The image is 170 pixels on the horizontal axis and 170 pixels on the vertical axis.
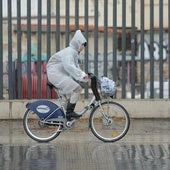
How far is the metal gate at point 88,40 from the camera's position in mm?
12461

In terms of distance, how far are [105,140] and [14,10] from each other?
415 centimetres

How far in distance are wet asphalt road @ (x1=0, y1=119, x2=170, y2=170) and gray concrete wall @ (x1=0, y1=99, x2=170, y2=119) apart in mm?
819

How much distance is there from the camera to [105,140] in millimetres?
9820

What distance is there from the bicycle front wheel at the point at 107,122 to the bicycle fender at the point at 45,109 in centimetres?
50

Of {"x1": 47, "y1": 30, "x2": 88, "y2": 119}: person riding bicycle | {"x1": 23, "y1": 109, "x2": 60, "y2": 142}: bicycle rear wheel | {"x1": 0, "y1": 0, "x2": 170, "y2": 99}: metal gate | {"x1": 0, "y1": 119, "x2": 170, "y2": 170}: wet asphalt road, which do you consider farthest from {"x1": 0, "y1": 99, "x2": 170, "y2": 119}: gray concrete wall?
{"x1": 47, "y1": 30, "x2": 88, "y2": 119}: person riding bicycle

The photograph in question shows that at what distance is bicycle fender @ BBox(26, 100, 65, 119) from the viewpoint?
978 centimetres

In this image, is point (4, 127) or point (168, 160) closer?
point (168, 160)

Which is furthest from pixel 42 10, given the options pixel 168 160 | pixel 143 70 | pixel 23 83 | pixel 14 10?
pixel 168 160

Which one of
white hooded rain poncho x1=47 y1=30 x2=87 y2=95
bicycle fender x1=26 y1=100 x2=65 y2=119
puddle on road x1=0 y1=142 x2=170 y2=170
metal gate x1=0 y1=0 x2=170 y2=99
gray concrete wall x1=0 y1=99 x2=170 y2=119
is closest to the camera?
puddle on road x1=0 y1=142 x2=170 y2=170

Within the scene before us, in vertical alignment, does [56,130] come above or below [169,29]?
below

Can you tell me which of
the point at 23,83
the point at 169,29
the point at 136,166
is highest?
the point at 169,29

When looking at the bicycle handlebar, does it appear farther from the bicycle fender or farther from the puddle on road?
the puddle on road

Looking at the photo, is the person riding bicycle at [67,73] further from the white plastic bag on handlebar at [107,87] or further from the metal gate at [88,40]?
the metal gate at [88,40]

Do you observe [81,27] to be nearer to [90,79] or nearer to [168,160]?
[90,79]
